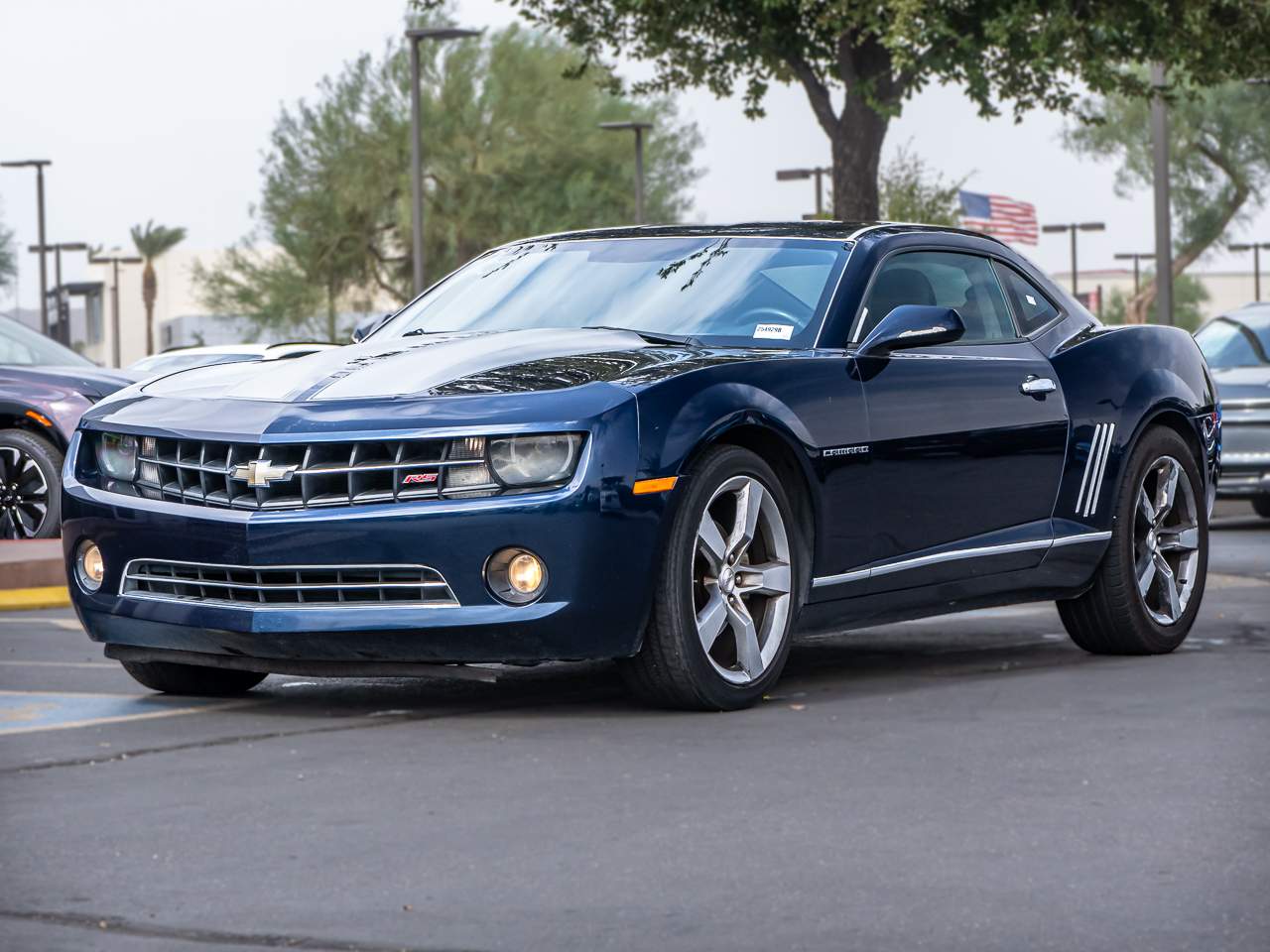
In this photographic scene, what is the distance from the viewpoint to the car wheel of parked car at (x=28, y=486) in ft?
43.9

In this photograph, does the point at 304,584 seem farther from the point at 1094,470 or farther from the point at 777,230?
the point at 1094,470

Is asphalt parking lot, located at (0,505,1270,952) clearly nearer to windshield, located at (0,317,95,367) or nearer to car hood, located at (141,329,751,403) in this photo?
car hood, located at (141,329,751,403)

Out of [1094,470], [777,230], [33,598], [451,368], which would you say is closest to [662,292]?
[777,230]

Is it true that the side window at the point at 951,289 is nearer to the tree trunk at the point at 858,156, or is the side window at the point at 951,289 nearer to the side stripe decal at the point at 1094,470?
the side stripe decal at the point at 1094,470

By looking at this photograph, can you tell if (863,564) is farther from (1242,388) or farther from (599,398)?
(1242,388)

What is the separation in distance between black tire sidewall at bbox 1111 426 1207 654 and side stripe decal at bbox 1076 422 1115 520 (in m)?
0.16

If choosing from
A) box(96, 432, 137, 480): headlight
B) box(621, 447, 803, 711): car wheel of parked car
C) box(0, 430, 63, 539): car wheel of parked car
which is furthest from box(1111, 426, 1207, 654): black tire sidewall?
→ box(0, 430, 63, 539): car wheel of parked car

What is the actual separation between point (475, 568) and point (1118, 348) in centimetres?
316

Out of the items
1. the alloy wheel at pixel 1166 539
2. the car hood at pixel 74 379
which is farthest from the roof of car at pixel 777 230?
the car hood at pixel 74 379

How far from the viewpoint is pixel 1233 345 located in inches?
688

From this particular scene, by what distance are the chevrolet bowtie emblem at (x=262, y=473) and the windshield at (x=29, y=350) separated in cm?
760

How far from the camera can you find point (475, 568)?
6.52 meters

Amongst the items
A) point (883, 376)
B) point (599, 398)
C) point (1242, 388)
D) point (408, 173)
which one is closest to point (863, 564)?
point (883, 376)

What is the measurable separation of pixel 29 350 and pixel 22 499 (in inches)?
40.4
